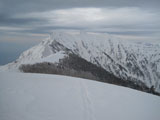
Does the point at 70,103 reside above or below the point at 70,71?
above

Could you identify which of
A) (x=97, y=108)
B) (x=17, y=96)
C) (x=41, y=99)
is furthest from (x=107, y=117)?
(x=17, y=96)

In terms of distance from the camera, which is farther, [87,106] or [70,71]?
[70,71]

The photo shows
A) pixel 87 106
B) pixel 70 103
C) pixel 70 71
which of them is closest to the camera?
pixel 87 106

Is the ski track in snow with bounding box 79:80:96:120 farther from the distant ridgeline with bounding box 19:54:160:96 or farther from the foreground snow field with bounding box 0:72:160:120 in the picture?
the distant ridgeline with bounding box 19:54:160:96

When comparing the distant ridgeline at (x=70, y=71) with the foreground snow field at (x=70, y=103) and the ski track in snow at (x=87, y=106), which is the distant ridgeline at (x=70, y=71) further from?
the ski track in snow at (x=87, y=106)

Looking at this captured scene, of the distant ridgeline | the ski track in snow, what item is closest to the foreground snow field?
the ski track in snow

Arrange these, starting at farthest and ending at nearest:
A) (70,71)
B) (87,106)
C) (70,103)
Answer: (70,71)
(70,103)
(87,106)

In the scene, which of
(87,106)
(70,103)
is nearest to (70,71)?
(70,103)

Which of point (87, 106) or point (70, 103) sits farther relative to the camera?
point (70, 103)

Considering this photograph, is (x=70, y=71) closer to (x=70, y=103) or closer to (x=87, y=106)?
(x=70, y=103)
